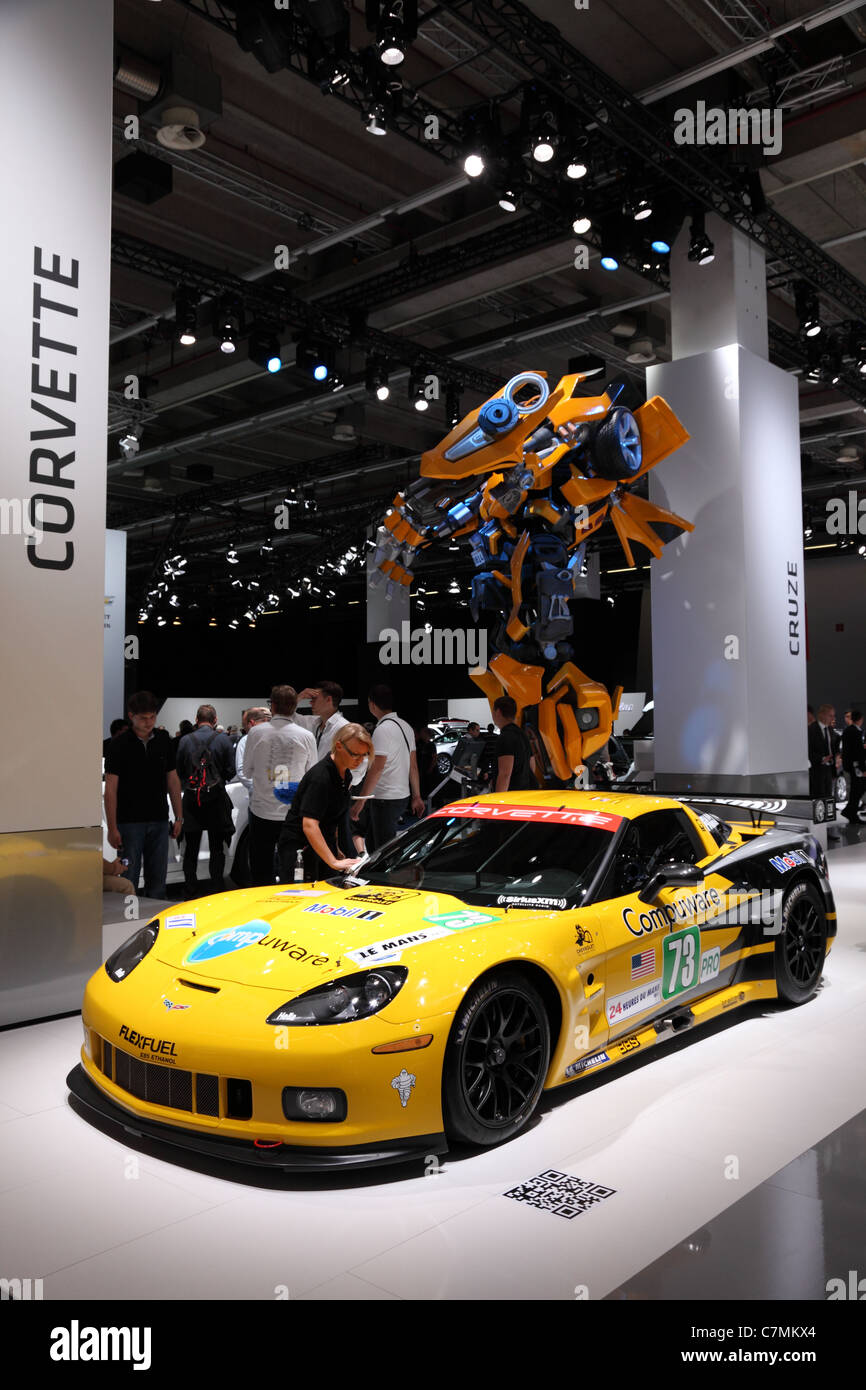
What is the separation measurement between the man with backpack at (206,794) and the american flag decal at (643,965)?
4.38 m

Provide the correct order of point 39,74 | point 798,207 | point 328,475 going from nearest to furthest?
point 39,74 < point 798,207 < point 328,475

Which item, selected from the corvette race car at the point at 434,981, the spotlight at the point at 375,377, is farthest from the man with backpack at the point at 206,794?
the spotlight at the point at 375,377

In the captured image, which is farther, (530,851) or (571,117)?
(571,117)

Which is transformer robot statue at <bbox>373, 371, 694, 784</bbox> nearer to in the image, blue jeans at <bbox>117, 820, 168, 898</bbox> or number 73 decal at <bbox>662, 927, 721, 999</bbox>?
blue jeans at <bbox>117, 820, 168, 898</bbox>

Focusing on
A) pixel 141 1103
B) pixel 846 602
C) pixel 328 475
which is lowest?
pixel 141 1103

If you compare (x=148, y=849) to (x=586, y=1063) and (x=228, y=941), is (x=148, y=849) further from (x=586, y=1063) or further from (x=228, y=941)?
(x=586, y=1063)

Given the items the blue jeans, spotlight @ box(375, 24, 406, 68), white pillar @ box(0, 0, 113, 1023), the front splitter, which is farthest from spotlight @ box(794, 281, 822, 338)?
the front splitter

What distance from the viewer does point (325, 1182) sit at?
9.29ft

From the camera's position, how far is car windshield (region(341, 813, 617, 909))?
12.0ft

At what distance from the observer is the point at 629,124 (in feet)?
22.8

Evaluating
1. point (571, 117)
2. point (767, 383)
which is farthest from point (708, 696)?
point (571, 117)
